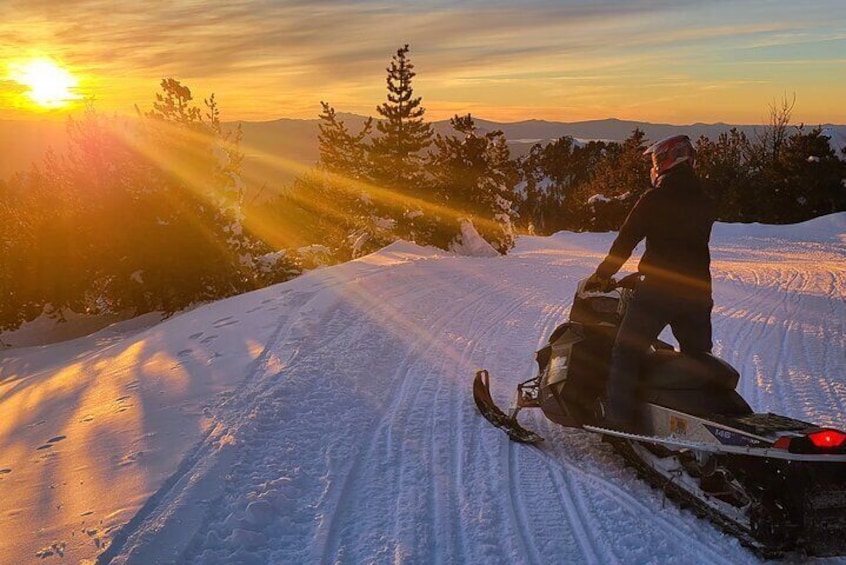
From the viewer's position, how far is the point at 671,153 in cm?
382

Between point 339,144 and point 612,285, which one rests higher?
point 339,144

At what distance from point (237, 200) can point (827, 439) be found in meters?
→ 22.0

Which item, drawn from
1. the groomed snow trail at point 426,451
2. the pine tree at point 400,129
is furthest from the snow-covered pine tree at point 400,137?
the groomed snow trail at point 426,451

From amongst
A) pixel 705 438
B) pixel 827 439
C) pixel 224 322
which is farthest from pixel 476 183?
pixel 827 439

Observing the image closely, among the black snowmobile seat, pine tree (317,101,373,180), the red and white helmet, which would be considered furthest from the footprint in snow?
pine tree (317,101,373,180)

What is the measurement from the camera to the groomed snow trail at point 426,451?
10.9 feet

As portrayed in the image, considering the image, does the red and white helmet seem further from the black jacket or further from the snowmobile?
the snowmobile

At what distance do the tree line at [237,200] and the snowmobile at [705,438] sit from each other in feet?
55.5

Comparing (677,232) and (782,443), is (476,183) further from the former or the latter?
(782,443)

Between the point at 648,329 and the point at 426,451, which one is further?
the point at 426,451

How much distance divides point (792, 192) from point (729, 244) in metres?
18.9

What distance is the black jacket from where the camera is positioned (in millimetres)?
3752

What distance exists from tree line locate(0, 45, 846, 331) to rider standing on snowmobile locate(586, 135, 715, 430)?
56.4 ft

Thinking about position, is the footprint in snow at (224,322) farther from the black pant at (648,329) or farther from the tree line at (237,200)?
the tree line at (237,200)
